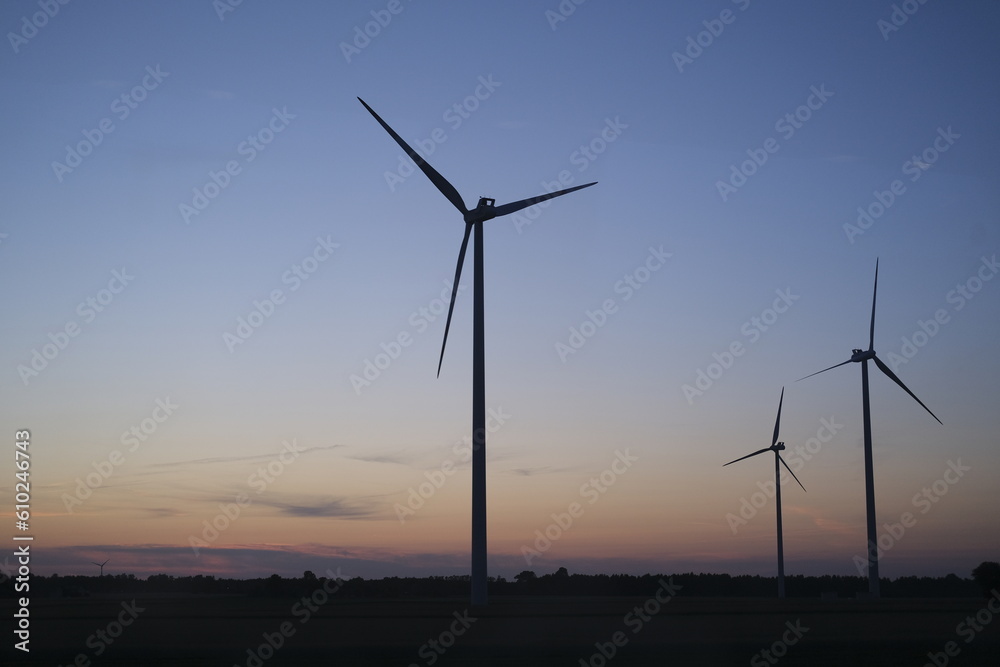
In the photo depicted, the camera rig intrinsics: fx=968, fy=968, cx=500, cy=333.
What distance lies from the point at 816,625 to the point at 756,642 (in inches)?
366

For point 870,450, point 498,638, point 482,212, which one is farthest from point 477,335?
point 870,450

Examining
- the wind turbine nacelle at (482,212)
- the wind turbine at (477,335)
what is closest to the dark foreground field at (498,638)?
the wind turbine at (477,335)

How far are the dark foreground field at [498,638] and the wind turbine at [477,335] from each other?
272 centimetres

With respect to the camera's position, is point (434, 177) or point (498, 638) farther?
point (434, 177)

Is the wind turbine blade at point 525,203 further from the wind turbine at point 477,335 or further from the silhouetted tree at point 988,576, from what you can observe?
the silhouetted tree at point 988,576

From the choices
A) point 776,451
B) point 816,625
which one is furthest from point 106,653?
point 776,451

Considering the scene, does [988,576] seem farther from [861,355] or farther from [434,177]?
[434,177]

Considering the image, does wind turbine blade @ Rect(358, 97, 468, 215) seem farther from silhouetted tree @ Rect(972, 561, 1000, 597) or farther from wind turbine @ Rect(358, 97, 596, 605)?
silhouetted tree @ Rect(972, 561, 1000, 597)

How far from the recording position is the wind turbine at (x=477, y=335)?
1863 inches

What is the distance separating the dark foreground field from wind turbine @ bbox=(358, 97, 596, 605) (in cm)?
272

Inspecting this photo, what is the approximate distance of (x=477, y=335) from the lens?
1994 inches

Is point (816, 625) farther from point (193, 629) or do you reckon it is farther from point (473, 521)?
point (193, 629)

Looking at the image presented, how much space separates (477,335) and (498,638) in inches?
718

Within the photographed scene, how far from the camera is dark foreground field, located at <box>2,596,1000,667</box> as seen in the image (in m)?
31.5
